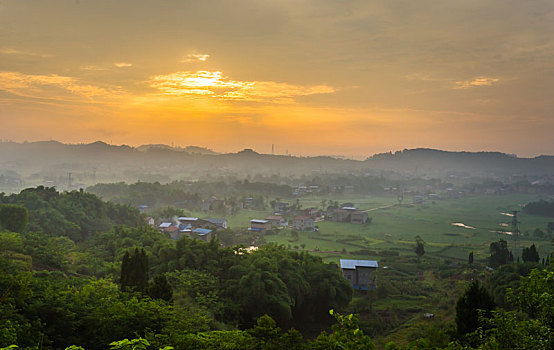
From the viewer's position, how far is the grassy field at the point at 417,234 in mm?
36094

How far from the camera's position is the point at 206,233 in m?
37.2

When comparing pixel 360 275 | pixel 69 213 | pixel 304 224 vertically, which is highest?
pixel 69 213

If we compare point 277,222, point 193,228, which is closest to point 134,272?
point 193,228

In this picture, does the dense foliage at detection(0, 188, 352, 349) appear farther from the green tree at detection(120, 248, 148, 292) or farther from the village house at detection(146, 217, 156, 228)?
the village house at detection(146, 217, 156, 228)

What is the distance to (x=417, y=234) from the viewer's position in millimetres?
44531

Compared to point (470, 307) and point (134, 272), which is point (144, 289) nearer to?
point (134, 272)

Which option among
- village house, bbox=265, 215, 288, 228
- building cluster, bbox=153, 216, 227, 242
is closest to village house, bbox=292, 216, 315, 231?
village house, bbox=265, 215, 288, 228

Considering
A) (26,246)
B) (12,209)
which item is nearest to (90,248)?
(12,209)

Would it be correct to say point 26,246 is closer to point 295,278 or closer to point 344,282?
point 295,278

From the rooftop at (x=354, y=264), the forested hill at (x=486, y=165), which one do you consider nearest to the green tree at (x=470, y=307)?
the rooftop at (x=354, y=264)

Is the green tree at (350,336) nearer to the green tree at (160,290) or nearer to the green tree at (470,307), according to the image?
the green tree at (160,290)

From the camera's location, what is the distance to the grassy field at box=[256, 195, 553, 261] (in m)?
36.1

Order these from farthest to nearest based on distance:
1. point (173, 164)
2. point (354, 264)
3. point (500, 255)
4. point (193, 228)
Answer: point (173, 164), point (193, 228), point (500, 255), point (354, 264)

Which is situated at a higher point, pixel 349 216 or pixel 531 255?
pixel 531 255
